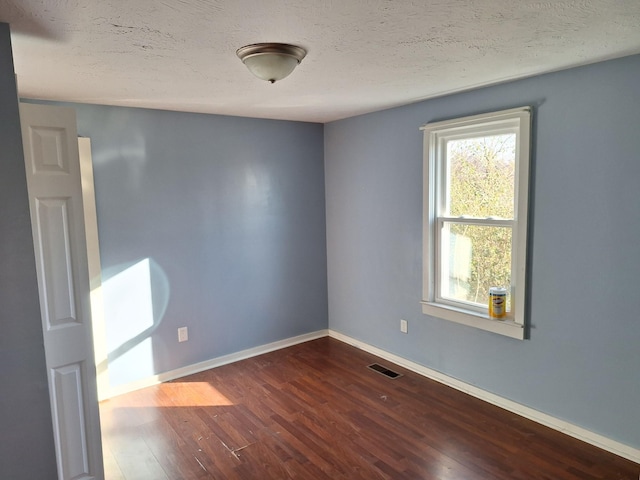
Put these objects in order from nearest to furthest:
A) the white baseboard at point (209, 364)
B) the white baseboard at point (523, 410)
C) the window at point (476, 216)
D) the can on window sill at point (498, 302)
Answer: the white baseboard at point (523, 410)
the window at point (476, 216)
the can on window sill at point (498, 302)
the white baseboard at point (209, 364)

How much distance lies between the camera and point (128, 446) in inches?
108

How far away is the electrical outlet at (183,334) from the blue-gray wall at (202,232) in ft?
0.12

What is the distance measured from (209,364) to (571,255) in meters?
3.05

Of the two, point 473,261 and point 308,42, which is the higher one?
point 308,42

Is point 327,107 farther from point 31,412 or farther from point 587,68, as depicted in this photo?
point 31,412

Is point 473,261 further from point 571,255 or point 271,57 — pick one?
point 271,57

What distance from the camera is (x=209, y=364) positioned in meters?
3.92

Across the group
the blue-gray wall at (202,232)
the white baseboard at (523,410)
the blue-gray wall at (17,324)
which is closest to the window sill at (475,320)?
the white baseboard at (523,410)

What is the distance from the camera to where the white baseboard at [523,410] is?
251 cm

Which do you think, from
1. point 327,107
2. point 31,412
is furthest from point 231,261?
point 31,412

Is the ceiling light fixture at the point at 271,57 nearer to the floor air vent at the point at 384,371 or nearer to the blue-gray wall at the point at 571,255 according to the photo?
the blue-gray wall at the point at 571,255

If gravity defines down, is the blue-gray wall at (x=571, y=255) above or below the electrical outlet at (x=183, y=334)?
above

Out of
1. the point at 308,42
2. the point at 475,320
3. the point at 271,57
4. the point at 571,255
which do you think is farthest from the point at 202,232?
the point at 571,255

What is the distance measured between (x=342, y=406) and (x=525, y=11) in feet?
8.83
